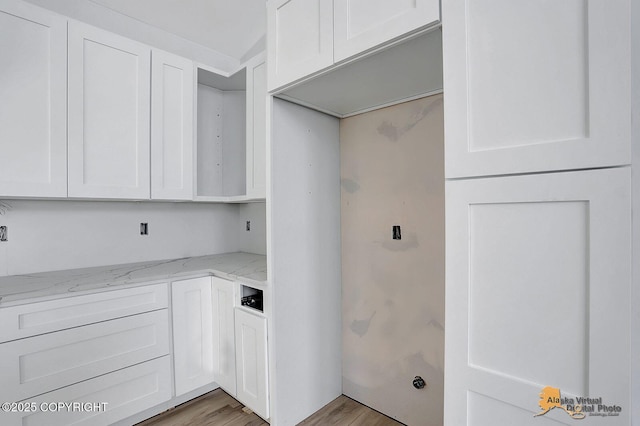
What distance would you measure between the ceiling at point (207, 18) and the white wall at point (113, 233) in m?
1.38

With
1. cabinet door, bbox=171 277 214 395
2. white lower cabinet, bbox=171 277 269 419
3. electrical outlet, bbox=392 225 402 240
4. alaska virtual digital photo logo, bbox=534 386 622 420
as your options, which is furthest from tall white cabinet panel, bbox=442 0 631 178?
cabinet door, bbox=171 277 214 395

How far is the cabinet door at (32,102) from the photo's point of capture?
5.30ft

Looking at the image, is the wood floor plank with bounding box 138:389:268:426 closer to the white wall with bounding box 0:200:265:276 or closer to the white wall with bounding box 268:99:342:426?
the white wall with bounding box 268:99:342:426

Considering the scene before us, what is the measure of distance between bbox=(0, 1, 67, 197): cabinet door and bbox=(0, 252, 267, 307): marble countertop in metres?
0.49

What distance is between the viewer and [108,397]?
1.71 m

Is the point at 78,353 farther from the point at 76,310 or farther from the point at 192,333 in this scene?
the point at 192,333

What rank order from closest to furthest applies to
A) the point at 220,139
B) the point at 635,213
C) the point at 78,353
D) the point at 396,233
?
the point at 635,213
the point at 78,353
the point at 396,233
the point at 220,139

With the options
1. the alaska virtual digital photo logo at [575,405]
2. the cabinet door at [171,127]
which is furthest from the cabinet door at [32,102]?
the alaska virtual digital photo logo at [575,405]

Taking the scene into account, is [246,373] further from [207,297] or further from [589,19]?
[589,19]

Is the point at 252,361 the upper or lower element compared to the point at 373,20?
lower

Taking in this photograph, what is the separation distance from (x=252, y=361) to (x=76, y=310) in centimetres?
96

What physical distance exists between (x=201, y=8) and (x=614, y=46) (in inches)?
99.6

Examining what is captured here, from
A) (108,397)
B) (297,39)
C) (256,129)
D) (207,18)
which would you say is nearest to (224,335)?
(108,397)

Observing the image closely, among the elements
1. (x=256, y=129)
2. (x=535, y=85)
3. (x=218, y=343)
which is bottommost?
(x=218, y=343)
